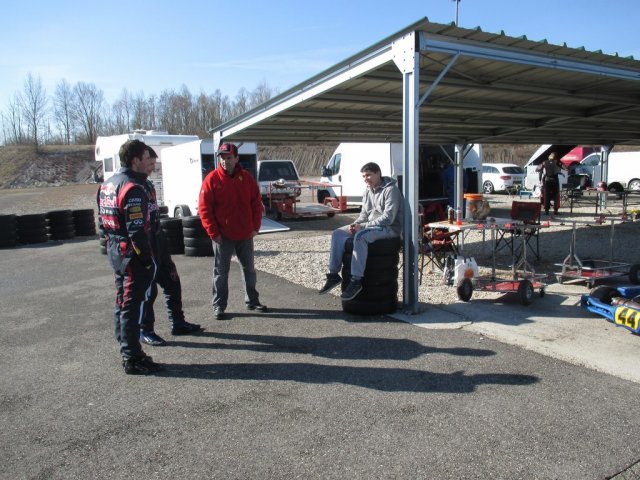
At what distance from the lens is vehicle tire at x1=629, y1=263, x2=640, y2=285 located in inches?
269

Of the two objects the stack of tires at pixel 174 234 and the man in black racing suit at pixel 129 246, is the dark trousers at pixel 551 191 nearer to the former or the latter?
the stack of tires at pixel 174 234

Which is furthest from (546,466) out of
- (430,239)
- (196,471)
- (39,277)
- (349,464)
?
(39,277)

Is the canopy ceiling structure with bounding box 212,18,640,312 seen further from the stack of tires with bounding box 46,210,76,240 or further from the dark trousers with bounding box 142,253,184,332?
the stack of tires with bounding box 46,210,76,240

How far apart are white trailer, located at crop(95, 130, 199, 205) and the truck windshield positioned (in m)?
2.88

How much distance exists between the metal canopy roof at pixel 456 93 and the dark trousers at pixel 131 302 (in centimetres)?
360

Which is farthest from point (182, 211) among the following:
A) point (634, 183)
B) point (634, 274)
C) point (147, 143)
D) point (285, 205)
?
point (634, 183)

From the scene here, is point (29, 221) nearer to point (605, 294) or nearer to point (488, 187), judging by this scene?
point (605, 294)

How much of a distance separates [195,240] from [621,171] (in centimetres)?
2699

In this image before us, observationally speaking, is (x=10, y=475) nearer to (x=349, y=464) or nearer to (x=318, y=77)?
(x=349, y=464)

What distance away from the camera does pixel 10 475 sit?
9.58ft

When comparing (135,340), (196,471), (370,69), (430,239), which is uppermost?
(370,69)

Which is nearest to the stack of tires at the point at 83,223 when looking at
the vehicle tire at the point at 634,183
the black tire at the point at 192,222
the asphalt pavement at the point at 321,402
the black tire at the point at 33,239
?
the black tire at the point at 33,239

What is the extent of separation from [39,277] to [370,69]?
673cm

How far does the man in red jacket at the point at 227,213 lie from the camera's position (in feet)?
18.8
